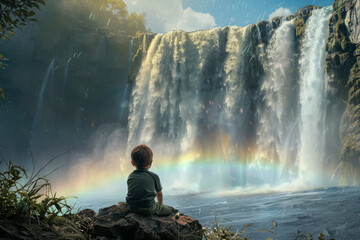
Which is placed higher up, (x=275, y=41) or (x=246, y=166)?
(x=275, y=41)

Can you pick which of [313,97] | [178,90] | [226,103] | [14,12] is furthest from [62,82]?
[14,12]

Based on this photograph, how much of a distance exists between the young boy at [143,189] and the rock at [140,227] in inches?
4.2

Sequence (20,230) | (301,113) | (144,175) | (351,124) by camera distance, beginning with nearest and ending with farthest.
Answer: (20,230)
(144,175)
(351,124)
(301,113)

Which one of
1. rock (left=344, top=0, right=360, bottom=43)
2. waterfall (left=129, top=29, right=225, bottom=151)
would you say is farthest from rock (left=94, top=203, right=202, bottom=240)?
waterfall (left=129, top=29, right=225, bottom=151)

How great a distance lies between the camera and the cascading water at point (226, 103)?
20.4m

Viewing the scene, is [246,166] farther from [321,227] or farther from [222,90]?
[321,227]

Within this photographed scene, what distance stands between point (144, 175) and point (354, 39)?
19771 millimetres

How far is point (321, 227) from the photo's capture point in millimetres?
7938

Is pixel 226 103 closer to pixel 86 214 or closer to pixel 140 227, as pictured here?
pixel 86 214

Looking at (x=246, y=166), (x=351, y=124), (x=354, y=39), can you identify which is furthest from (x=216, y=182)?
(x=354, y=39)

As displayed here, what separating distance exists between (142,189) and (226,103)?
20675mm

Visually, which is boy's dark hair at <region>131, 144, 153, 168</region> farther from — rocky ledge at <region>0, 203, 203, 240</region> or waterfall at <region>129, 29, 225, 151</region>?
waterfall at <region>129, 29, 225, 151</region>

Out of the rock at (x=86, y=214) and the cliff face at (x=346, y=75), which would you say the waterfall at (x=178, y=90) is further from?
the rock at (x=86, y=214)

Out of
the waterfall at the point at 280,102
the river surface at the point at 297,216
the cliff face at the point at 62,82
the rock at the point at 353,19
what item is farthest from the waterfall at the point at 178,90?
the river surface at the point at 297,216
